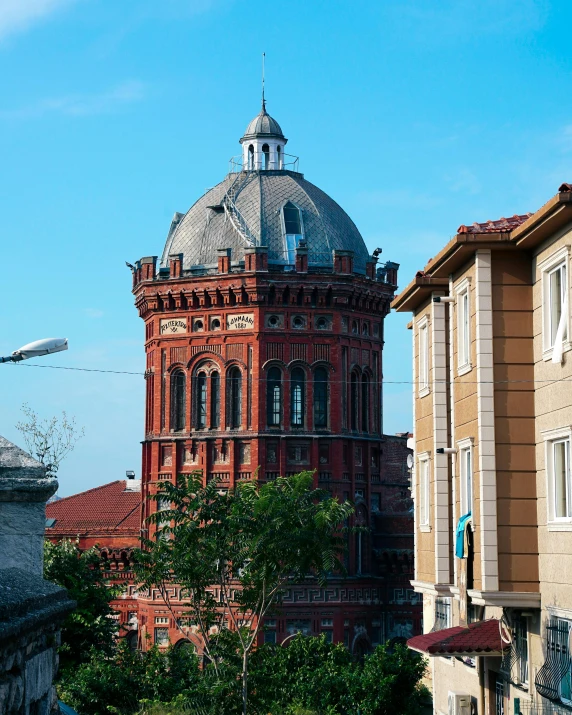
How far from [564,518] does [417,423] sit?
24.4 feet

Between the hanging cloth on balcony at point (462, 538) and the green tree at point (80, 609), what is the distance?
1764 centimetres

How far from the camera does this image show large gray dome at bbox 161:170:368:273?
52.7 m

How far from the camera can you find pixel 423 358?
22906 millimetres

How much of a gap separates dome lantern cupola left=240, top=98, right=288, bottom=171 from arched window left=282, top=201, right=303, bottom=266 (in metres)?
3.43

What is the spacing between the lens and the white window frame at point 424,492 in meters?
22.3

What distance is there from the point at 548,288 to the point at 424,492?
691 centimetres

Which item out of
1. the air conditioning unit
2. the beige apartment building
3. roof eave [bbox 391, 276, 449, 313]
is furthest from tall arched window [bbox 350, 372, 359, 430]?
the beige apartment building

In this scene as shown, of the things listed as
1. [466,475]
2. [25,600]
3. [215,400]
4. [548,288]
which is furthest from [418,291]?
[215,400]

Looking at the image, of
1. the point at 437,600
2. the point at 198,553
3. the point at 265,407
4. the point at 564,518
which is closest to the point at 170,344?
the point at 265,407

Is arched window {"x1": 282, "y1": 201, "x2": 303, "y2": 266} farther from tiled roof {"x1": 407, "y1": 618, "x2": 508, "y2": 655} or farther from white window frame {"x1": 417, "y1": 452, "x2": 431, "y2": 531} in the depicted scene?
tiled roof {"x1": 407, "y1": 618, "x2": 508, "y2": 655}

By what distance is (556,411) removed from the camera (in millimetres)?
16625

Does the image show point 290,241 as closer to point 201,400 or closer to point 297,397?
point 297,397

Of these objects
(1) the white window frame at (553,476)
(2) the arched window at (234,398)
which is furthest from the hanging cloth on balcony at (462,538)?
(2) the arched window at (234,398)

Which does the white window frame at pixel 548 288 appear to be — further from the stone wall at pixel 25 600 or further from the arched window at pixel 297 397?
the arched window at pixel 297 397
